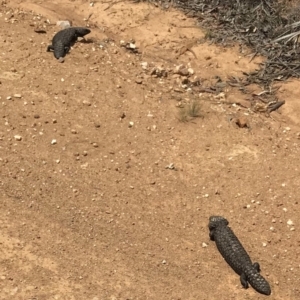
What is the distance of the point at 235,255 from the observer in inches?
193

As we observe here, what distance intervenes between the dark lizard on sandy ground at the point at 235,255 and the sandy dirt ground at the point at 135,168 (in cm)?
8

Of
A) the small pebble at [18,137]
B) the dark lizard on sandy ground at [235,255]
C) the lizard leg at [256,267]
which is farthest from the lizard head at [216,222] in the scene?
the small pebble at [18,137]

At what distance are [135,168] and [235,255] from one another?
54.0 inches

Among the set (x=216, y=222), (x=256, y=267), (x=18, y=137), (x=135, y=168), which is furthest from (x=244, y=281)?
(x=18, y=137)

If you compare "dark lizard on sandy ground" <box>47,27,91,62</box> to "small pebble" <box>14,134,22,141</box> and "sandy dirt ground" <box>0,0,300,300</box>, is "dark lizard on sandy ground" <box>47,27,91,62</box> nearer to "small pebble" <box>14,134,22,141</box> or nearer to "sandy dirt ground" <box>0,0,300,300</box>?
"sandy dirt ground" <box>0,0,300,300</box>

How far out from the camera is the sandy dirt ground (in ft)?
15.6

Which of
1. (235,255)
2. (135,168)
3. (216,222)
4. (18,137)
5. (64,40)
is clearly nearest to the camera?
(235,255)

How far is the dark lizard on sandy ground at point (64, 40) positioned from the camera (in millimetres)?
7094

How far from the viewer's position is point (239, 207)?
5496 mm

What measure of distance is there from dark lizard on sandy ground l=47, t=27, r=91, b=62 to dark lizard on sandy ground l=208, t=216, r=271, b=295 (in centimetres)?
297

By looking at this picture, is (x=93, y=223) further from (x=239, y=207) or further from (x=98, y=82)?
(x=98, y=82)

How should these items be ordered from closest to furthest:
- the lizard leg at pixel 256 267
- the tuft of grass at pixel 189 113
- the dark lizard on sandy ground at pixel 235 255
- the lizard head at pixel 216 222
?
the dark lizard on sandy ground at pixel 235 255, the lizard leg at pixel 256 267, the lizard head at pixel 216 222, the tuft of grass at pixel 189 113

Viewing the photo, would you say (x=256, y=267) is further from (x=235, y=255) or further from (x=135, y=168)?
(x=135, y=168)

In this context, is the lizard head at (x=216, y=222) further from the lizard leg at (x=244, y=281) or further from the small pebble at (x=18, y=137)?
the small pebble at (x=18, y=137)
